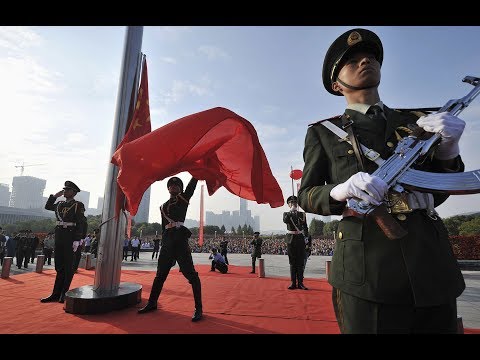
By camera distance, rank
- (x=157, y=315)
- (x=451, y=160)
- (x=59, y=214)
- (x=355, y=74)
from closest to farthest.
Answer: (x=451, y=160) → (x=355, y=74) → (x=157, y=315) → (x=59, y=214)

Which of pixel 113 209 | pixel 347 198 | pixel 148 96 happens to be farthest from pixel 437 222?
pixel 148 96

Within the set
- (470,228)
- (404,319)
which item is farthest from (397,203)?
(470,228)

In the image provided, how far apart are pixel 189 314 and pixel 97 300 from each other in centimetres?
149

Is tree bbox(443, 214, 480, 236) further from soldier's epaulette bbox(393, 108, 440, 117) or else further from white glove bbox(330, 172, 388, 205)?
white glove bbox(330, 172, 388, 205)

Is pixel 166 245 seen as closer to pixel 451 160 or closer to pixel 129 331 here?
pixel 129 331

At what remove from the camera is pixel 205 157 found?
506 cm

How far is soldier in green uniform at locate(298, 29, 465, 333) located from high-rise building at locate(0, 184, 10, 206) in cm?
22673

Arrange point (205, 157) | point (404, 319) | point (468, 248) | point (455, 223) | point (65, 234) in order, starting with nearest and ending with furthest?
point (404, 319) → point (205, 157) → point (65, 234) → point (468, 248) → point (455, 223)

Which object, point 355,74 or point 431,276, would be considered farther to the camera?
point 355,74

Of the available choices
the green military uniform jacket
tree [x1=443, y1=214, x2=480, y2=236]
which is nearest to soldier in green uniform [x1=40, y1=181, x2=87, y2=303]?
the green military uniform jacket

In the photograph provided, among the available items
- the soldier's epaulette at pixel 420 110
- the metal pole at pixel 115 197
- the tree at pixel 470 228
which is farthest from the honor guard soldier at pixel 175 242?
the tree at pixel 470 228

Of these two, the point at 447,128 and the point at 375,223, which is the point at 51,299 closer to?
the point at 375,223

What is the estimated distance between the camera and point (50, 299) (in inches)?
209

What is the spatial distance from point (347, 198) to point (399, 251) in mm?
350
